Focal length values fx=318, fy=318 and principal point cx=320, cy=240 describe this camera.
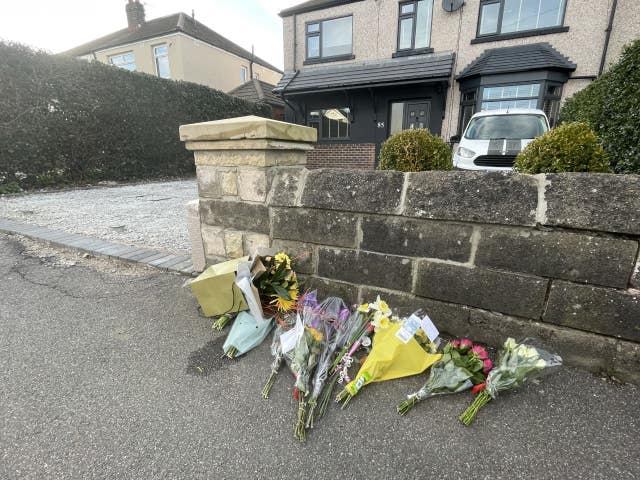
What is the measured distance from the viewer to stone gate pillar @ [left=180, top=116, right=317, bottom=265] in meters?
2.20

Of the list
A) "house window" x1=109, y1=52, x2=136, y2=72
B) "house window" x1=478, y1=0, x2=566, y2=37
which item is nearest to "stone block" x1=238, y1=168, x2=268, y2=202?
"house window" x1=478, y1=0, x2=566, y2=37

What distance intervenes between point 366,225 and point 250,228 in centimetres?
93

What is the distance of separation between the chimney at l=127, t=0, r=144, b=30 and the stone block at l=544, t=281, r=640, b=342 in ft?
80.9

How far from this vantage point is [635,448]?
129cm

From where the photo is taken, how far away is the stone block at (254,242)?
7.91 ft

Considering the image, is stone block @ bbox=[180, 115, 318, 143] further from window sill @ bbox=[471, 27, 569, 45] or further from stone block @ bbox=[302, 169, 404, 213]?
window sill @ bbox=[471, 27, 569, 45]

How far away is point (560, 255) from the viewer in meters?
1.59

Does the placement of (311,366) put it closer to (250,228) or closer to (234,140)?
(250,228)

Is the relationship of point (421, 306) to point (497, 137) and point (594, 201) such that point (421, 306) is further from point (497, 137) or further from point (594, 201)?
point (497, 137)

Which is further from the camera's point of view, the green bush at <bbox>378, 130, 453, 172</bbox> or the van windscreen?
the van windscreen

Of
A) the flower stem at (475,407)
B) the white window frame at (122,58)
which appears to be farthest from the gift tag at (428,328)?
the white window frame at (122,58)

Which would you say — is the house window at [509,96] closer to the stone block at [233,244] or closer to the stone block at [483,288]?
the stone block at [483,288]

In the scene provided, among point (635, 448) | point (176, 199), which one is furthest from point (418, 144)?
point (176, 199)

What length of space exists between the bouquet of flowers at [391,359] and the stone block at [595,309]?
2.21 ft
